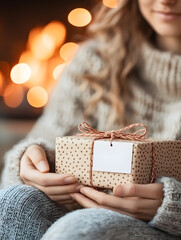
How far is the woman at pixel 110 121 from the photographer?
635 millimetres

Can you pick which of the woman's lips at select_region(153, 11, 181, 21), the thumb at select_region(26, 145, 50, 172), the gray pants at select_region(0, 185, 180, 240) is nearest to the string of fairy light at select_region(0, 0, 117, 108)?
the woman's lips at select_region(153, 11, 181, 21)

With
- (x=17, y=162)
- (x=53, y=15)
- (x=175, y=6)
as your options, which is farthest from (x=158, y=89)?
(x=53, y=15)

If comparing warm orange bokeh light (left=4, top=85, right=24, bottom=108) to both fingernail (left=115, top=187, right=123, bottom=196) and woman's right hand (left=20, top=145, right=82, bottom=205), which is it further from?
fingernail (left=115, top=187, right=123, bottom=196)

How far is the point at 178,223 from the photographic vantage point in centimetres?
64

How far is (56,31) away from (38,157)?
5.34 ft

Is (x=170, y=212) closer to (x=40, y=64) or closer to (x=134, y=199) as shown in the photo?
(x=134, y=199)

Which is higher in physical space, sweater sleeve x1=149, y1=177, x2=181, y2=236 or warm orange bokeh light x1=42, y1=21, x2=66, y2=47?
warm orange bokeh light x1=42, y1=21, x2=66, y2=47

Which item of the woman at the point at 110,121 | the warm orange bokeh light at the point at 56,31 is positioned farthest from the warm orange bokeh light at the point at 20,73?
the woman at the point at 110,121

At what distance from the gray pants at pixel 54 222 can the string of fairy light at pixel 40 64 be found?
5.01 ft

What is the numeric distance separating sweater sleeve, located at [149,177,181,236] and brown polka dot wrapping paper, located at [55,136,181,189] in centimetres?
4

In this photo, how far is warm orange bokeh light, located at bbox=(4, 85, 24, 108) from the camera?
222 cm

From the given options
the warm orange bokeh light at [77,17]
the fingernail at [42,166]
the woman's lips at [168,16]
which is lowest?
the fingernail at [42,166]

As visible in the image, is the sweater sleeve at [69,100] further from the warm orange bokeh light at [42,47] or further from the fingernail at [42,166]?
the warm orange bokeh light at [42,47]

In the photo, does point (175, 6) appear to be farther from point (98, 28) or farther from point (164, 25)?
point (98, 28)
